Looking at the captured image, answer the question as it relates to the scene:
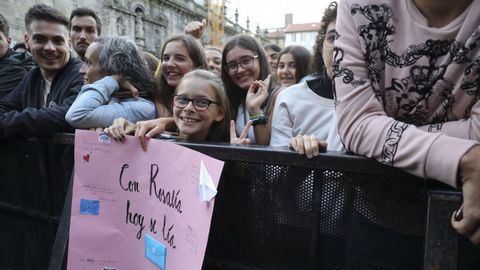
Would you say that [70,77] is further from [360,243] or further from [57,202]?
[360,243]

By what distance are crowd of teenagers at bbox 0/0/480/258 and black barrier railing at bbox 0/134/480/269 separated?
0.06 metres

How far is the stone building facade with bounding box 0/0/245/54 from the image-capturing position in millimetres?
13695

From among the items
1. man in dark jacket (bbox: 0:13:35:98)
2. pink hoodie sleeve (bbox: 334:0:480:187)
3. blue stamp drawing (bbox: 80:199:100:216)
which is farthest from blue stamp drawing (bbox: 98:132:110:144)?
man in dark jacket (bbox: 0:13:35:98)

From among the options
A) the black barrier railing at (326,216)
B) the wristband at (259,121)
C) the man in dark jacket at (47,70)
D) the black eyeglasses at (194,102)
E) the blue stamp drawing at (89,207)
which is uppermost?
the man in dark jacket at (47,70)

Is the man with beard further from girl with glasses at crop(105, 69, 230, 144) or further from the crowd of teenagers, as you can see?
girl with glasses at crop(105, 69, 230, 144)

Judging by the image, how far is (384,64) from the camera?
103 cm

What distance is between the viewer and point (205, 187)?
3.77ft

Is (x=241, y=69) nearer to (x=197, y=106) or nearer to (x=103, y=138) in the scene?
(x=197, y=106)

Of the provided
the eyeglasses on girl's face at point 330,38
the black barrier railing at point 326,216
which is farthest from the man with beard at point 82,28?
the black barrier railing at point 326,216

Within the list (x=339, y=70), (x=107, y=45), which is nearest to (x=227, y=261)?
(x=339, y=70)

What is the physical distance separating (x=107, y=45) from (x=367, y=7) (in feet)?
5.73

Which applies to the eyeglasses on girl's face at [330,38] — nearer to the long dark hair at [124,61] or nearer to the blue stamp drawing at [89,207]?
the long dark hair at [124,61]

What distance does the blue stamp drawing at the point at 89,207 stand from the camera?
1523 millimetres

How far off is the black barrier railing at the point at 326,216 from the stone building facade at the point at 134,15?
620 inches
